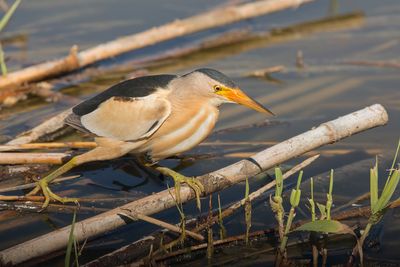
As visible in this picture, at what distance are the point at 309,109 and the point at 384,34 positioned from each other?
1.63 meters

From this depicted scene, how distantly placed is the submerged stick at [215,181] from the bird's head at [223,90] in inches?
8.4

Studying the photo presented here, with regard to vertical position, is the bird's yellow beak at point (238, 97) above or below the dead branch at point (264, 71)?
above

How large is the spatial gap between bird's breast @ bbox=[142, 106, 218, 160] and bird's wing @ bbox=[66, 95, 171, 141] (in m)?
0.05

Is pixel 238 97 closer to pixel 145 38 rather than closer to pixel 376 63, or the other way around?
pixel 376 63

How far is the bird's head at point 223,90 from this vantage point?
3549 millimetres

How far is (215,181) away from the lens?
338cm

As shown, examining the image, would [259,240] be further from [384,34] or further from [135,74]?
[384,34]

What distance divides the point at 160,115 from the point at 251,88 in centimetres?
174

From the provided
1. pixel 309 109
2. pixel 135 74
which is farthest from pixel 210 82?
pixel 135 74

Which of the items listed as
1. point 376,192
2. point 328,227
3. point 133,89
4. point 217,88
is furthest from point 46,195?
point 376,192

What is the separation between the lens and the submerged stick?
287cm

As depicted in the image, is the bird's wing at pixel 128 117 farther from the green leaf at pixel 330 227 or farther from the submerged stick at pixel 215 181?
the green leaf at pixel 330 227

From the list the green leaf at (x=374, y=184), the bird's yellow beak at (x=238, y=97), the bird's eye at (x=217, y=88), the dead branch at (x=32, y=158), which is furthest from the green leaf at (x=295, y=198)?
the dead branch at (x=32, y=158)

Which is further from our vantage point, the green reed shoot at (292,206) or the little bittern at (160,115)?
the little bittern at (160,115)
